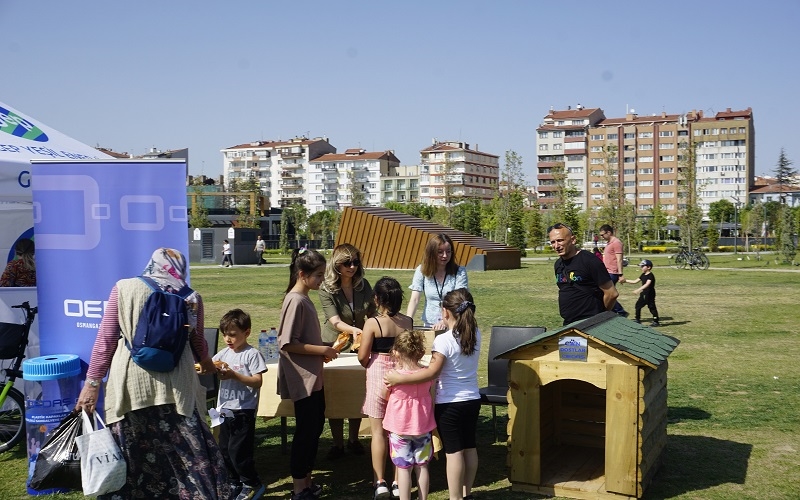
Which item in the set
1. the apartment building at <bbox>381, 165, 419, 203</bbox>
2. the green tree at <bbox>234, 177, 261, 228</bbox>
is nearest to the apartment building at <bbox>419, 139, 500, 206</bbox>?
the apartment building at <bbox>381, 165, 419, 203</bbox>

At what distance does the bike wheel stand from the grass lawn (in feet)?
0.42

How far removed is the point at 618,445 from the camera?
212 inches

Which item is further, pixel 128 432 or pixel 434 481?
pixel 434 481

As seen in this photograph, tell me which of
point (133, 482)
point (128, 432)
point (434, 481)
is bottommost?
point (434, 481)

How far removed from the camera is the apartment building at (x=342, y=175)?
488ft

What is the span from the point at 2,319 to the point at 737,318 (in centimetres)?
1346

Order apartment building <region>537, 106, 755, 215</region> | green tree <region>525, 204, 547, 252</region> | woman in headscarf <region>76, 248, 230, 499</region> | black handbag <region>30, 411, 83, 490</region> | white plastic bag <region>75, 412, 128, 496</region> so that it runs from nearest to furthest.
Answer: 1. white plastic bag <region>75, 412, 128, 496</region>
2. woman in headscarf <region>76, 248, 230, 499</region>
3. black handbag <region>30, 411, 83, 490</region>
4. green tree <region>525, 204, 547, 252</region>
5. apartment building <region>537, 106, 755, 215</region>

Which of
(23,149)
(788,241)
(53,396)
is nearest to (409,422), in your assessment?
(53,396)

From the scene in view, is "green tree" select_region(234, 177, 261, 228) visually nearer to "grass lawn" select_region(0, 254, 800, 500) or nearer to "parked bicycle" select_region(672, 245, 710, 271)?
"parked bicycle" select_region(672, 245, 710, 271)

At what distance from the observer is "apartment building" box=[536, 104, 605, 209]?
132 m

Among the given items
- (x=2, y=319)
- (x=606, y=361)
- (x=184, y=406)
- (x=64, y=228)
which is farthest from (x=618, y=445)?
(x=2, y=319)

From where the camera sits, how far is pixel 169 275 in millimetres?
4789

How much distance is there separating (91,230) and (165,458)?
2.05 metres

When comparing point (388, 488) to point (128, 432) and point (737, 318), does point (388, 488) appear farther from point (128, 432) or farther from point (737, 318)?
point (737, 318)
